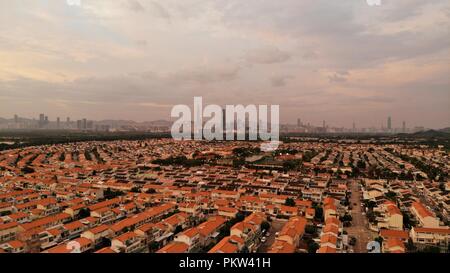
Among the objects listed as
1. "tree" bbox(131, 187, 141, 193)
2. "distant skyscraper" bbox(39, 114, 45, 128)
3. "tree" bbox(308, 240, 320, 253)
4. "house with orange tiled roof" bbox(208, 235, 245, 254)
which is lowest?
→ "tree" bbox(308, 240, 320, 253)

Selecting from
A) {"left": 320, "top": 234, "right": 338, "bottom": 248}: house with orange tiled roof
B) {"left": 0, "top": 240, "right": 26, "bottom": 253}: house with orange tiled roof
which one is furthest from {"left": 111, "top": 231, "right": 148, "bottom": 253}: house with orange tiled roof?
{"left": 320, "top": 234, "right": 338, "bottom": 248}: house with orange tiled roof

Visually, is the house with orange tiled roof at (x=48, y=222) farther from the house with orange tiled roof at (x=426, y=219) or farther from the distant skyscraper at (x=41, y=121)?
the distant skyscraper at (x=41, y=121)

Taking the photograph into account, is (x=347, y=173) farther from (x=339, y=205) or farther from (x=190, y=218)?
(x=190, y=218)

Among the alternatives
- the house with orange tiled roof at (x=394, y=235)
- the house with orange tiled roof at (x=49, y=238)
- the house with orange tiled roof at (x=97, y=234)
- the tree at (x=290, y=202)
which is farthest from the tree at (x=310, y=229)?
the house with orange tiled roof at (x=49, y=238)

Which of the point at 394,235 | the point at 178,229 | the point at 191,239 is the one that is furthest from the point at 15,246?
the point at 394,235

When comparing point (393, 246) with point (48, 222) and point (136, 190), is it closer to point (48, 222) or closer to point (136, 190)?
point (48, 222)

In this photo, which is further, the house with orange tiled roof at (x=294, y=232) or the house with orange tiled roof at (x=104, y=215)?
the house with orange tiled roof at (x=104, y=215)

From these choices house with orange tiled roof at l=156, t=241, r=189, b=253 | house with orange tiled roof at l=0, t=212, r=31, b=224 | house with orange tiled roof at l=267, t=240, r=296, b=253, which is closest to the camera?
house with orange tiled roof at l=267, t=240, r=296, b=253

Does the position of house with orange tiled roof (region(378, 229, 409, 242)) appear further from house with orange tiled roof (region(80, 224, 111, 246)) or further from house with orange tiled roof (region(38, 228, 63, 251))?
house with orange tiled roof (region(38, 228, 63, 251))

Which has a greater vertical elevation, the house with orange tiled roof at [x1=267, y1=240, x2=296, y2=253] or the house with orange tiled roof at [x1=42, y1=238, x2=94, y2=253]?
the house with orange tiled roof at [x1=267, y1=240, x2=296, y2=253]

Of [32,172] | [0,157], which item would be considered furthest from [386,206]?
[0,157]

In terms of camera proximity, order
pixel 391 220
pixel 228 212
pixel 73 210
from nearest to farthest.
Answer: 1. pixel 391 220
2. pixel 73 210
3. pixel 228 212
